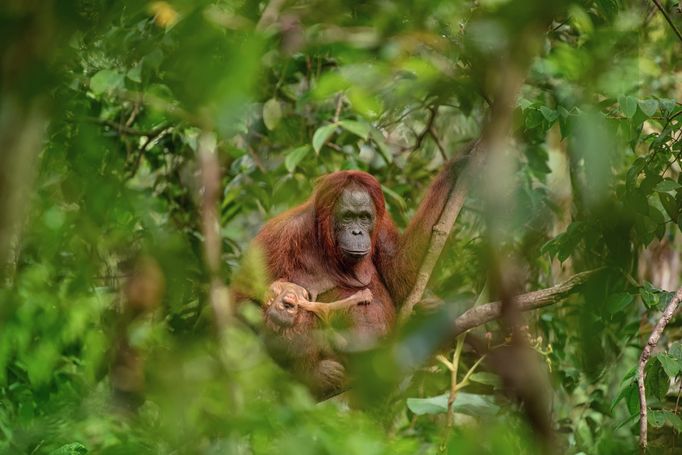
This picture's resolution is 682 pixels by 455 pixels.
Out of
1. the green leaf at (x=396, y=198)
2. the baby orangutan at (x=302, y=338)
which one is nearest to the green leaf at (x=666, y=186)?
the baby orangutan at (x=302, y=338)

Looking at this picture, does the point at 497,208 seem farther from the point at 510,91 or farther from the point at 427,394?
the point at 427,394

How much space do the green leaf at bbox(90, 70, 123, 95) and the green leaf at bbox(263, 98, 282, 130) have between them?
1.32 meters

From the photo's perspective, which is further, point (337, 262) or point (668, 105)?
point (337, 262)

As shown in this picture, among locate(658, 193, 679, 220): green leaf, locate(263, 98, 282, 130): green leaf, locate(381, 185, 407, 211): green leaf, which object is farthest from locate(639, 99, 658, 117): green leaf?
locate(263, 98, 282, 130): green leaf

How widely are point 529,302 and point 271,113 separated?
107 inches

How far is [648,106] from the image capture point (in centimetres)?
337

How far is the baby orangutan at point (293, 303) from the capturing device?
5.06 meters

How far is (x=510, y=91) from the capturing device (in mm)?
882

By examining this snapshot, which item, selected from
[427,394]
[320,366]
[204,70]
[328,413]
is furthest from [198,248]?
[204,70]

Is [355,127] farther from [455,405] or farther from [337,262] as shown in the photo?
[455,405]

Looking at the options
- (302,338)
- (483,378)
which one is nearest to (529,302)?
(483,378)

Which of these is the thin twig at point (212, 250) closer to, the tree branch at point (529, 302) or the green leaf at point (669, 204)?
the tree branch at point (529, 302)

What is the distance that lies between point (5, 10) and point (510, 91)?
0.52m

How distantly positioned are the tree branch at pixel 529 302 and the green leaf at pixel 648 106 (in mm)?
668
